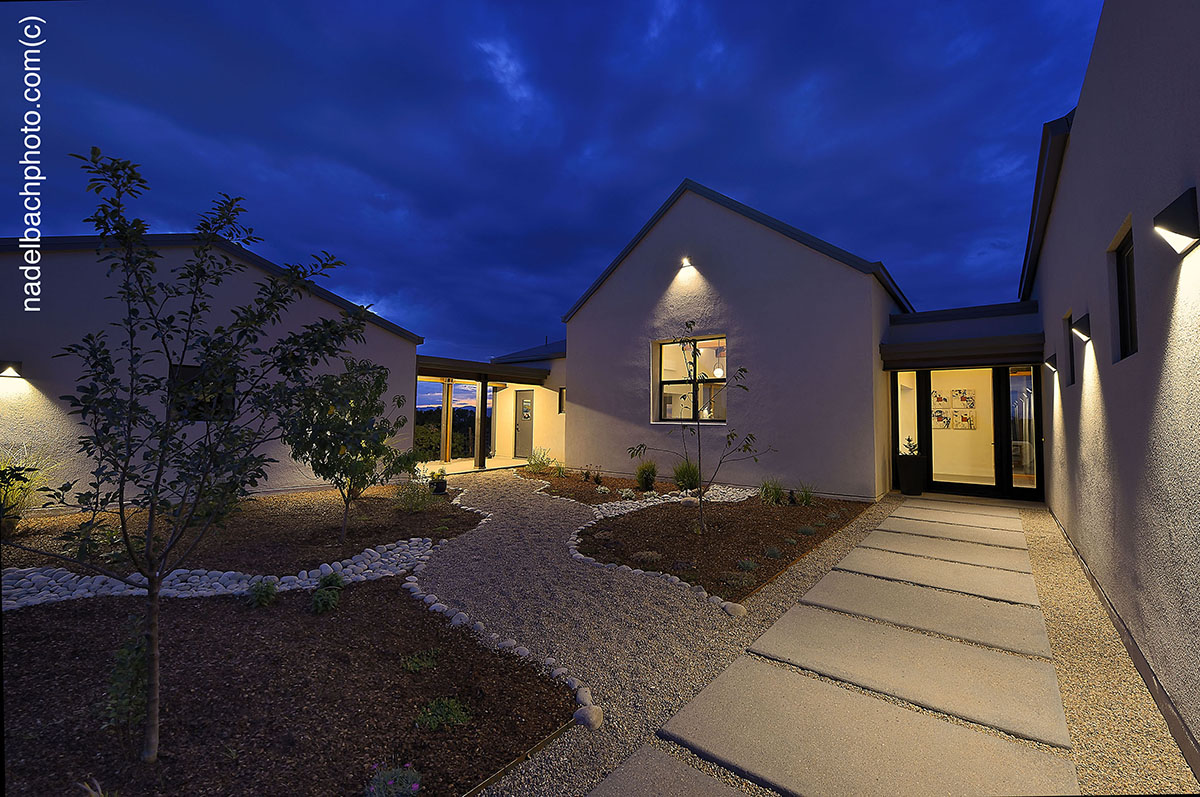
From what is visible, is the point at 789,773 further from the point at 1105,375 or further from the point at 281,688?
the point at 1105,375

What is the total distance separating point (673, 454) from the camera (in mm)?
9008

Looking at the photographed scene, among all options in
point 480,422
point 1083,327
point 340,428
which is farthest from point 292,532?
point 1083,327

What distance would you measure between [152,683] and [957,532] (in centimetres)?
713

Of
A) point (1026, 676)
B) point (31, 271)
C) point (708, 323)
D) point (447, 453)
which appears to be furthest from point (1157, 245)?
point (447, 453)

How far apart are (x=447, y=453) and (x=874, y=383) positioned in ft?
35.9

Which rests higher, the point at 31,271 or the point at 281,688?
the point at 31,271

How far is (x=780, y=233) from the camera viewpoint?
7.91 metres

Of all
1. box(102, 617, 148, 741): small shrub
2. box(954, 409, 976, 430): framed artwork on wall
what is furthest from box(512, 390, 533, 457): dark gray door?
box(102, 617, 148, 741): small shrub

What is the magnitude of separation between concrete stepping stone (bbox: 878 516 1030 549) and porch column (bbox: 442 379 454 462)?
1070 cm

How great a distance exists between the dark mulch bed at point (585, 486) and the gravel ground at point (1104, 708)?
538 cm

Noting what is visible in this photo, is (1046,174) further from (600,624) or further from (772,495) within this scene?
(600,624)

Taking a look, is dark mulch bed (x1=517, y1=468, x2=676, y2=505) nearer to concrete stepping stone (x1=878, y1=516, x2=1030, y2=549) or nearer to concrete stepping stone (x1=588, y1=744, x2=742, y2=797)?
concrete stepping stone (x1=878, y1=516, x2=1030, y2=549)

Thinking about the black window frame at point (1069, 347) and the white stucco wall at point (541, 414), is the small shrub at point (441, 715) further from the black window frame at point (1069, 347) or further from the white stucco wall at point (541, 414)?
the white stucco wall at point (541, 414)

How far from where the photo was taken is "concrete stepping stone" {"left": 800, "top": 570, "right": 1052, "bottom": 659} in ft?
9.29
